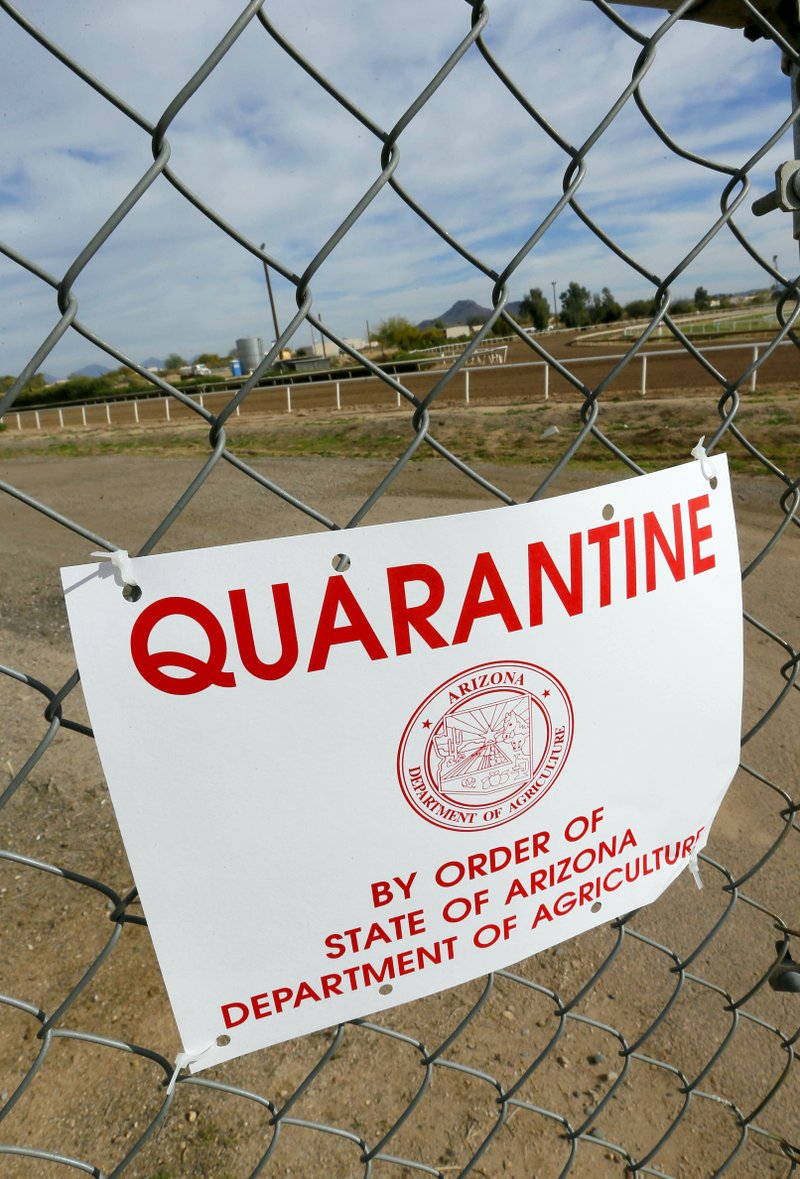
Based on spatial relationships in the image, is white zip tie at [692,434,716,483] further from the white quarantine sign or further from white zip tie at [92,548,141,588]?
white zip tie at [92,548,141,588]

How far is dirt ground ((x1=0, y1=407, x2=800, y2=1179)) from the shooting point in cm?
199

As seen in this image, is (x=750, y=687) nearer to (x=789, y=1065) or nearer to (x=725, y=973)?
(x=725, y=973)

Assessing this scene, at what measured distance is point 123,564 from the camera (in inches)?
36.8

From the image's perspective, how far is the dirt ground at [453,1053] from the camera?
78.4 inches

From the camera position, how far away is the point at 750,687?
15.1ft

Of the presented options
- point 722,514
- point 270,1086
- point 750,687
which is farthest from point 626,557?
point 750,687

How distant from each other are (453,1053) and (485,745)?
161 cm

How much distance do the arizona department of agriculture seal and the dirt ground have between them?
1.55 ft

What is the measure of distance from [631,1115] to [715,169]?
227 centimetres

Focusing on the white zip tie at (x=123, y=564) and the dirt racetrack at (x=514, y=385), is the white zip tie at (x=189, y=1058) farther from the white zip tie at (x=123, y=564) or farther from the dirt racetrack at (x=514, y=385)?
the dirt racetrack at (x=514, y=385)

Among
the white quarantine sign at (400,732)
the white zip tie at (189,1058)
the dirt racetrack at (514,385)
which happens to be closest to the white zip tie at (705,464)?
the white quarantine sign at (400,732)

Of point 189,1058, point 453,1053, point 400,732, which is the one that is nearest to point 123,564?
point 400,732

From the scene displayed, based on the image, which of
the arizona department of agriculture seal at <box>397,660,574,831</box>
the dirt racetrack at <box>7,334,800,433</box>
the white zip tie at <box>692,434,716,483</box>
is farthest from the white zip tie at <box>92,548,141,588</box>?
the dirt racetrack at <box>7,334,800,433</box>

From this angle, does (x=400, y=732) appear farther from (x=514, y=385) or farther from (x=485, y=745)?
(x=514, y=385)
